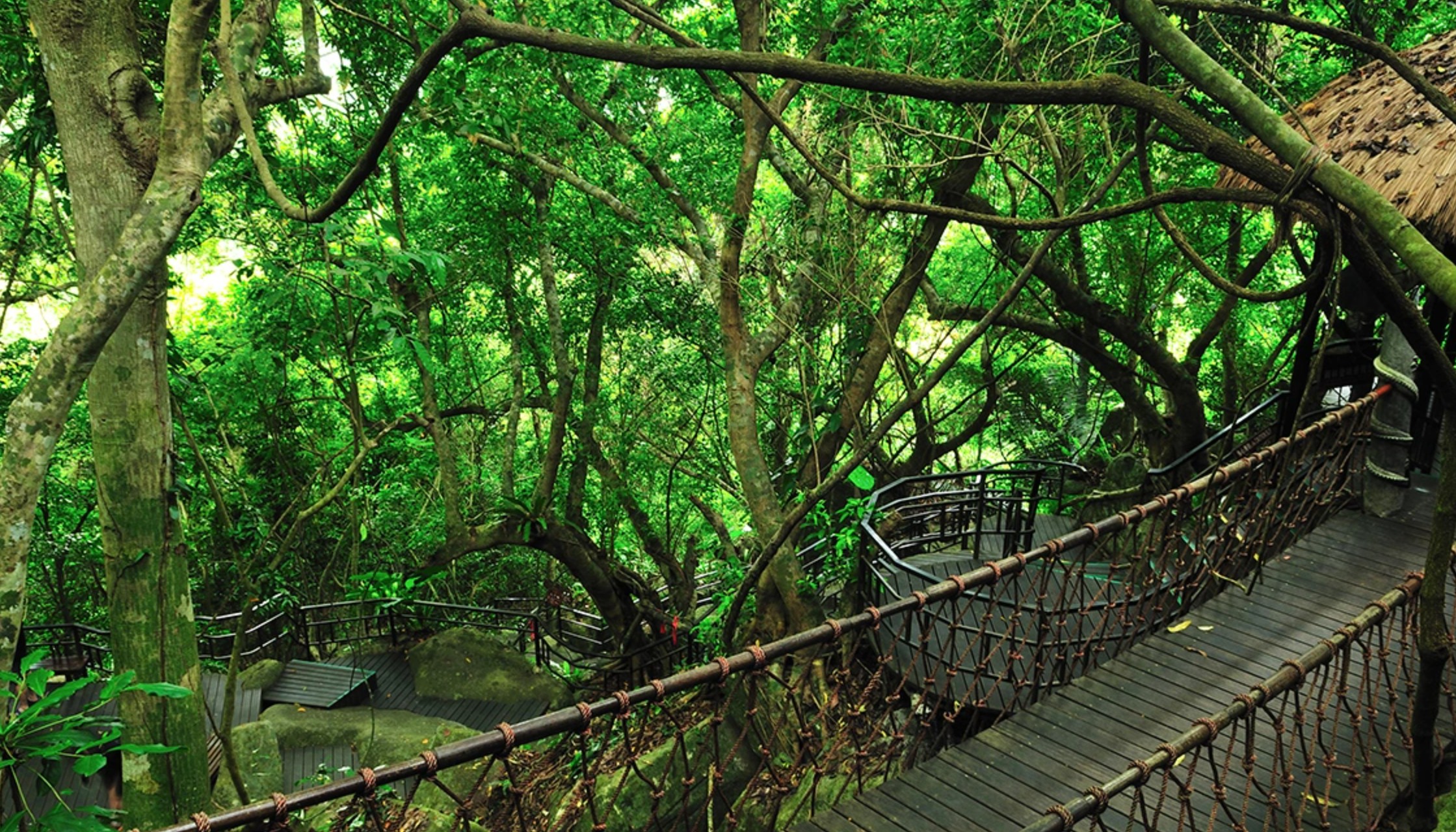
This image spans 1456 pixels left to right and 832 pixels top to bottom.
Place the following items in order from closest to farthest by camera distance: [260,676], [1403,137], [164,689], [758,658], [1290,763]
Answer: [164,689]
[758,658]
[1290,763]
[1403,137]
[260,676]

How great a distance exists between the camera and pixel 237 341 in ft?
39.5

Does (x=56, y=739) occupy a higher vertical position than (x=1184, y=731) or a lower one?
higher

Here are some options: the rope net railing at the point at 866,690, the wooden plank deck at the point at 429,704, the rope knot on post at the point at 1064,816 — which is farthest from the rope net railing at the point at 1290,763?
the wooden plank deck at the point at 429,704

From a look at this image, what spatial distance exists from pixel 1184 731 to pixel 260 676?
1145cm

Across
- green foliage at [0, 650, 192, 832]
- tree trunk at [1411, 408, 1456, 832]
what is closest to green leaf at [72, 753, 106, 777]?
green foliage at [0, 650, 192, 832]

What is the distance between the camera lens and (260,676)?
12016 mm

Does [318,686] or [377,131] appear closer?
[377,131]

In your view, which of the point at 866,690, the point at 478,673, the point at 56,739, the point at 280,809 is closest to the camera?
the point at 280,809

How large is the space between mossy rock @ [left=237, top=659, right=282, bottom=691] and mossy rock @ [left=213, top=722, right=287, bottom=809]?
6.93ft

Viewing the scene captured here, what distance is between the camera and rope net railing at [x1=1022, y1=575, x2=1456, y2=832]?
3.51 meters

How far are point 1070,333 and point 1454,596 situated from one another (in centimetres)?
610

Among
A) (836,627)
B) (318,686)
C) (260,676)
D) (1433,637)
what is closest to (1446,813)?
(1433,637)

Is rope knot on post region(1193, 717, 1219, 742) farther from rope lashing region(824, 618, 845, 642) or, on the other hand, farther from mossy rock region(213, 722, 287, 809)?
mossy rock region(213, 722, 287, 809)

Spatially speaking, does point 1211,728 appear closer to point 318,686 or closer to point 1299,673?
point 1299,673
